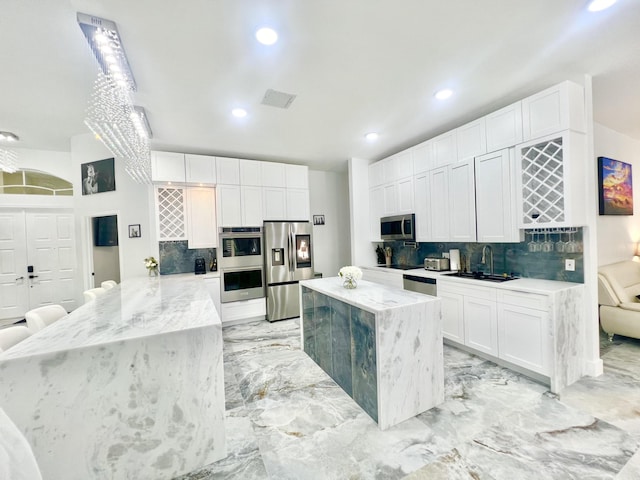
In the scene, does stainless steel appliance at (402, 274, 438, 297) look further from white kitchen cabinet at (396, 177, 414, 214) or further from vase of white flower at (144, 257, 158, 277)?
vase of white flower at (144, 257, 158, 277)

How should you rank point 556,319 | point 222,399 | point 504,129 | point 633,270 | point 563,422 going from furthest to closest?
point 633,270
point 504,129
point 556,319
point 563,422
point 222,399

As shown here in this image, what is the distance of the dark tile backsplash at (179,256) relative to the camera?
4.36 meters

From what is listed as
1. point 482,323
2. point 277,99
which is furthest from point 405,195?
point 277,99

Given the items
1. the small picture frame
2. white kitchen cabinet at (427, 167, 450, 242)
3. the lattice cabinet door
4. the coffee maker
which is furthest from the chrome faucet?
the small picture frame

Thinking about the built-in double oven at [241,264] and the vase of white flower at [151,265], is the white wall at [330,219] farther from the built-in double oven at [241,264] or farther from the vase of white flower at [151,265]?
the vase of white flower at [151,265]

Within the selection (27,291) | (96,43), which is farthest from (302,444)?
(27,291)

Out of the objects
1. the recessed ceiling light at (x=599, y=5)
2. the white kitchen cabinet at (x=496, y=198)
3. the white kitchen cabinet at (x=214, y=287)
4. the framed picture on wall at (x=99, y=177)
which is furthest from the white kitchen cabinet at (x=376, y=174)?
the framed picture on wall at (x=99, y=177)

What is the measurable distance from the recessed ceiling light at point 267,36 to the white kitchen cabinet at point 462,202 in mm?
2586

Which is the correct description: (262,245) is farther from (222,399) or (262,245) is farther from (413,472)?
(413,472)

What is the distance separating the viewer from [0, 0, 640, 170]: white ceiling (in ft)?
5.80

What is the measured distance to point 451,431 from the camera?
76.0 inches

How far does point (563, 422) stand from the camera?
199cm

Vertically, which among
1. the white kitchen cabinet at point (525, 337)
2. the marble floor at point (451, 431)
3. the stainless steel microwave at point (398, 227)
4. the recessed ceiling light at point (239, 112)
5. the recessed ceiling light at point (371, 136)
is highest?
the recessed ceiling light at point (371, 136)

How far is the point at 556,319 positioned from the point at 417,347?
132cm
